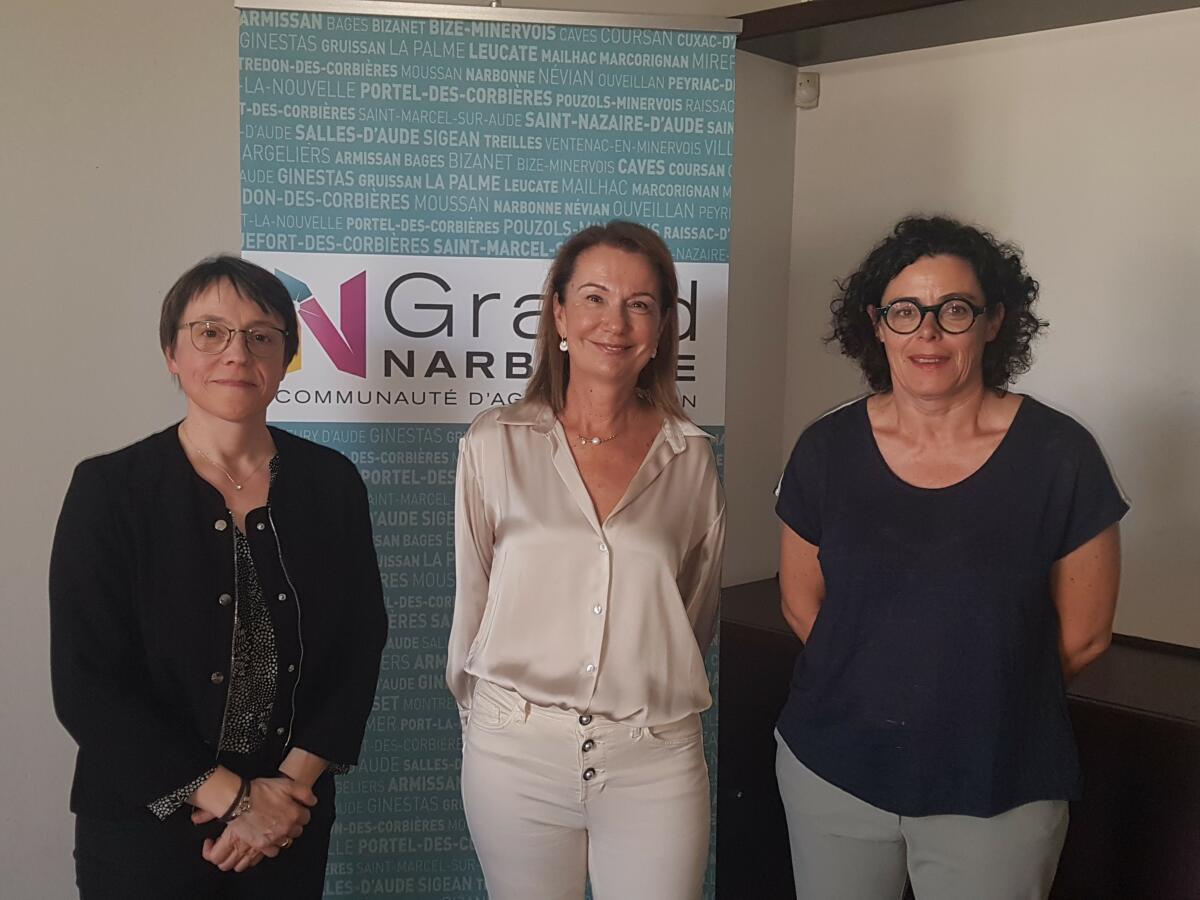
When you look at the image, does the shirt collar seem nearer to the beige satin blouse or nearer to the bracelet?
the beige satin blouse

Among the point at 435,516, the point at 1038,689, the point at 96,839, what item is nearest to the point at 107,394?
the point at 435,516

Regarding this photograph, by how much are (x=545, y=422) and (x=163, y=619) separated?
686 millimetres

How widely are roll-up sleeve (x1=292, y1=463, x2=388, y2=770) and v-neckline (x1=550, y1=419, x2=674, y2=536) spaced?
0.36 metres

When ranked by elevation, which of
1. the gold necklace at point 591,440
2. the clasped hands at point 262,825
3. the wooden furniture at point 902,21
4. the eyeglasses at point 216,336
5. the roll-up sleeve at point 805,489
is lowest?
the clasped hands at point 262,825

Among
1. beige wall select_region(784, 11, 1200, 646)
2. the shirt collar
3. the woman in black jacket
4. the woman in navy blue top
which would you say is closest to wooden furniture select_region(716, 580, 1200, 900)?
beige wall select_region(784, 11, 1200, 646)

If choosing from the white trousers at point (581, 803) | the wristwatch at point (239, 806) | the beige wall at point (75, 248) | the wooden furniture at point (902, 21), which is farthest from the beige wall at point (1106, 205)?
the wristwatch at point (239, 806)

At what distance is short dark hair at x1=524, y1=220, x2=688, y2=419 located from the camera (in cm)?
180

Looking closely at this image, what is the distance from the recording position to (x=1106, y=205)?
112 inches

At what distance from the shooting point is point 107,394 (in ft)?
8.75

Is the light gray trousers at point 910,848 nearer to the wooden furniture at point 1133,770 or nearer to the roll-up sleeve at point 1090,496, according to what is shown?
the roll-up sleeve at point 1090,496

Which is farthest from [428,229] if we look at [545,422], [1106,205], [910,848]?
[1106,205]

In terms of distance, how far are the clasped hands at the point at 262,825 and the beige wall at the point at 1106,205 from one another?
2.32m

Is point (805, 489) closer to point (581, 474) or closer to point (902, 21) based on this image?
point (581, 474)

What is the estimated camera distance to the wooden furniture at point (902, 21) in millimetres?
2762
